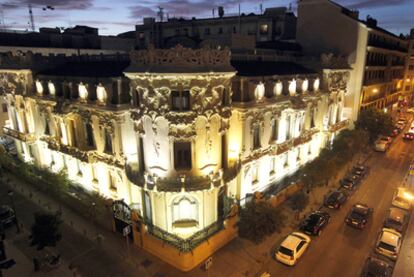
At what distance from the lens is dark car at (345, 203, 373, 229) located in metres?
30.3

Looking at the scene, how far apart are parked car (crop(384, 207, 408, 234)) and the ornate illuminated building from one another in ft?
40.4

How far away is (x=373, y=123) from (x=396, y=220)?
26.2 meters

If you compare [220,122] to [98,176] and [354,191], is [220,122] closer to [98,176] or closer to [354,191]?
[98,176]

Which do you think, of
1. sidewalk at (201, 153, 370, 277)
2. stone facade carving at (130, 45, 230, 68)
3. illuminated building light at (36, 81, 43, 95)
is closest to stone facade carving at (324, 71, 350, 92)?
sidewalk at (201, 153, 370, 277)

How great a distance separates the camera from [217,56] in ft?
76.4

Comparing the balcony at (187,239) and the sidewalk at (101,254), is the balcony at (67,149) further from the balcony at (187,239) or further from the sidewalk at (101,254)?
the balcony at (187,239)

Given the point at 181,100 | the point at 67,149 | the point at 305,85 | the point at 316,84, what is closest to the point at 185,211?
the point at 181,100

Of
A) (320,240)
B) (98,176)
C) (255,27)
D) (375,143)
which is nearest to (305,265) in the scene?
(320,240)

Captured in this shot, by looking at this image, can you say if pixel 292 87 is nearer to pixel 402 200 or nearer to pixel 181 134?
pixel 181 134

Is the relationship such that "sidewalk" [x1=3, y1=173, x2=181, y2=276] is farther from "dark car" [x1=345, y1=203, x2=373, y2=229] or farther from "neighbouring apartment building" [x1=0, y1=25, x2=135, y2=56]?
"neighbouring apartment building" [x1=0, y1=25, x2=135, y2=56]

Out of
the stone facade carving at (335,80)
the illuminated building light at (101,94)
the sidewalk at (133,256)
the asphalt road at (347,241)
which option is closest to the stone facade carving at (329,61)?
the stone facade carving at (335,80)

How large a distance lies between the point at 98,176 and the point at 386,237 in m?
30.9

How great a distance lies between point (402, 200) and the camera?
1353 inches

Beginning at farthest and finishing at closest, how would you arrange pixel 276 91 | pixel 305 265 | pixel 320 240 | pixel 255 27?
pixel 255 27, pixel 276 91, pixel 320 240, pixel 305 265
